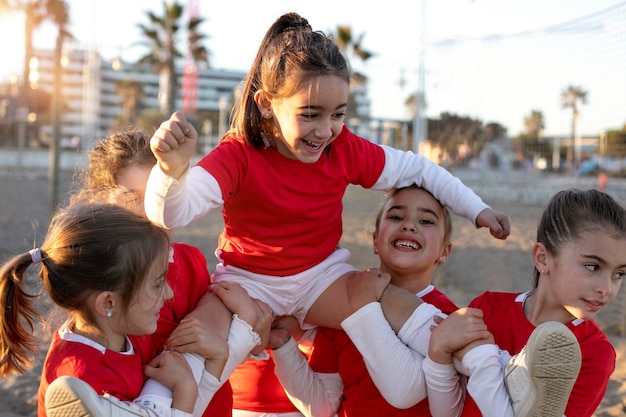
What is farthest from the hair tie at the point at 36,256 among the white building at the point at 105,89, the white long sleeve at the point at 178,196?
the white building at the point at 105,89

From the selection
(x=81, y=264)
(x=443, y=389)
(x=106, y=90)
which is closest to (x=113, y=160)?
(x=81, y=264)

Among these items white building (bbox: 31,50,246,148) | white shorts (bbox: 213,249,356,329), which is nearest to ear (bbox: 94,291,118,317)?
white shorts (bbox: 213,249,356,329)

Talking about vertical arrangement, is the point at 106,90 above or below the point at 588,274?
above

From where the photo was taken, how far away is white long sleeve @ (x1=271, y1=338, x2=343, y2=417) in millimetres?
2611

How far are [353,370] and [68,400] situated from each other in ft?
4.15

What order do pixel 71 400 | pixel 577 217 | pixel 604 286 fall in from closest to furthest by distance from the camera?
pixel 71 400 < pixel 604 286 < pixel 577 217

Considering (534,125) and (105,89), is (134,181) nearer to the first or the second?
(534,125)

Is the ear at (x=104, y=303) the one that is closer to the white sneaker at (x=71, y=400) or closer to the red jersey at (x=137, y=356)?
the red jersey at (x=137, y=356)

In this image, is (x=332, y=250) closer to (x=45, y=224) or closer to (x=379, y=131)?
(x=45, y=224)

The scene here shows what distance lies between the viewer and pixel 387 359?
2.33 metres

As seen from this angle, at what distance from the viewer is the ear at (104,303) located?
200 centimetres

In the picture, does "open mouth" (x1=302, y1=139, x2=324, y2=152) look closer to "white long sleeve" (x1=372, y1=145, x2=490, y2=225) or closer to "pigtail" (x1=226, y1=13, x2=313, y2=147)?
"pigtail" (x1=226, y1=13, x2=313, y2=147)

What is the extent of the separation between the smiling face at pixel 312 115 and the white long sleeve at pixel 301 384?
78 cm

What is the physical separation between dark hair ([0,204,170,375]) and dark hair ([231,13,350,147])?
0.74 metres
